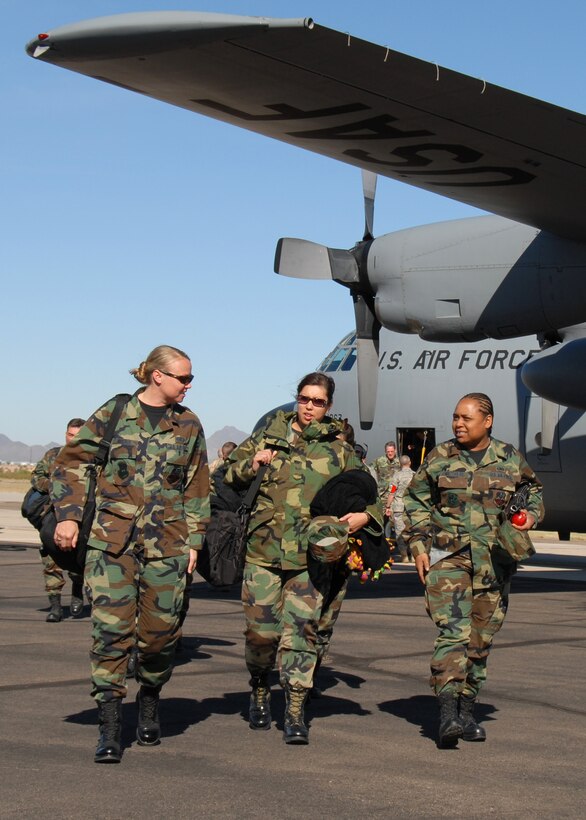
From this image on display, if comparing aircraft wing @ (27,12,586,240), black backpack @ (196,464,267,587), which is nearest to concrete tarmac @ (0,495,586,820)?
black backpack @ (196,464,267,587)

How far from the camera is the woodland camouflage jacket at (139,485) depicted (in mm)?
6188

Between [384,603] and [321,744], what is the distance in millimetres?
7892

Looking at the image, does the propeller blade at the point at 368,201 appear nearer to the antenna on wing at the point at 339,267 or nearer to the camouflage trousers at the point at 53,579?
the antenna on wing at the point at 339,267

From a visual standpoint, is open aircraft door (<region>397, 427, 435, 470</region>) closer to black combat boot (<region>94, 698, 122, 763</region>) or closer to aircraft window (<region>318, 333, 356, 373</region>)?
aircraft window (<region>318, 333, 356, 373</region>)

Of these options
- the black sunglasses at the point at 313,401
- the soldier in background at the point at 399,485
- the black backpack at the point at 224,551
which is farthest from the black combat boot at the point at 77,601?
the soldier in background at the point at 399,485

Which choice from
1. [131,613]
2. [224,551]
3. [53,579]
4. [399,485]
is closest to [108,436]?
[131,613]

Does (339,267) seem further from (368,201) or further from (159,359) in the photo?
(159,359)

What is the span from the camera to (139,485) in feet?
20.6

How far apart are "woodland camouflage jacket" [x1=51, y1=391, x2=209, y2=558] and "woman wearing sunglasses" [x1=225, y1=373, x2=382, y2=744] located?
54cm

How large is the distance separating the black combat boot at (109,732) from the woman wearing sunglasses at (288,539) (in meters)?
1.00

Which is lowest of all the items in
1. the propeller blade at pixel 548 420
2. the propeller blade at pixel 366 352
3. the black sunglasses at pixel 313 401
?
the black sunglasses at pixel 313 401

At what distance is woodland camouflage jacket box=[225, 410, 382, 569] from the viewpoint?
679 cm

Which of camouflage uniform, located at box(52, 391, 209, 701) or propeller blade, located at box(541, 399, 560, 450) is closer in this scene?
camouflage uniform, located at box(52, 391, 209, 701)

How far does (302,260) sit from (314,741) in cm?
937
